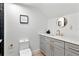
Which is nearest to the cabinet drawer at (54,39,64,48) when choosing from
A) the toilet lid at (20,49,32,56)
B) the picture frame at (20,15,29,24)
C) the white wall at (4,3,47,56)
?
the toilet lid at (20,49,32,56)

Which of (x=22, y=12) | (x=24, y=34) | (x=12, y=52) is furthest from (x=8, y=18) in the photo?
(x=12, y=52)

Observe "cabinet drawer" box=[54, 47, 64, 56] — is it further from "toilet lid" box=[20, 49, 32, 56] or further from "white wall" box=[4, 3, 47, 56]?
"white wall" box=[4, 3, 47, 56]

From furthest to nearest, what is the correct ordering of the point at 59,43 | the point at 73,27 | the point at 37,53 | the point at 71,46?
the point at 37,53, the point at 73,27, the point at 59,43, the point at 71,46

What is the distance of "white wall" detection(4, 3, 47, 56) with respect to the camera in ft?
6.96

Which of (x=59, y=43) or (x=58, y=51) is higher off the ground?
(x=59, y=43)

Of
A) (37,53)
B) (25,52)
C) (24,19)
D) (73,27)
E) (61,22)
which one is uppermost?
(24,19)

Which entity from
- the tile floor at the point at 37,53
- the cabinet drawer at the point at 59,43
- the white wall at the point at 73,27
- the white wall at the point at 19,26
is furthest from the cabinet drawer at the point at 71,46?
the white wall at the point at 19,26

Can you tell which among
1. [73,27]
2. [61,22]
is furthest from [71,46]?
[61,22]

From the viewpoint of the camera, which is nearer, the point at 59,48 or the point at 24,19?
the point at 59,48

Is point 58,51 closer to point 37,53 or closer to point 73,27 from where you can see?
point 73,27

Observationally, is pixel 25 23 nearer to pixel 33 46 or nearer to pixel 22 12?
pixel 22 12

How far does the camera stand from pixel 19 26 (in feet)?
7.61

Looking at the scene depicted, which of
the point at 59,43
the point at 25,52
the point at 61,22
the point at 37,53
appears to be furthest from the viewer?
the point at 37,53

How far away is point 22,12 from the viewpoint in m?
2.35
